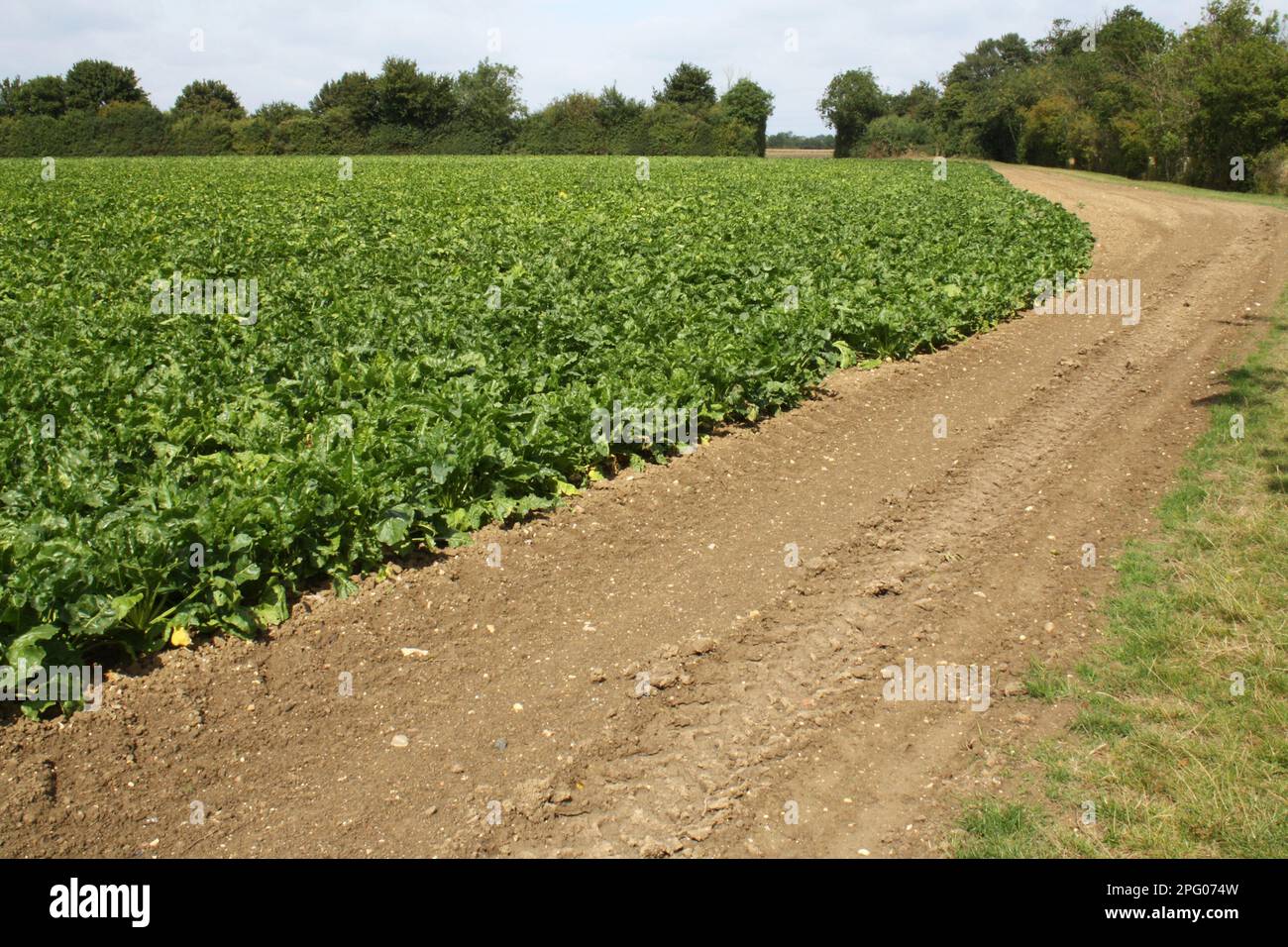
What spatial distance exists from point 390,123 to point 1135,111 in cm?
5319

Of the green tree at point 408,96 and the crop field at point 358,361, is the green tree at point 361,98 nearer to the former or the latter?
the green tree at point 408,96

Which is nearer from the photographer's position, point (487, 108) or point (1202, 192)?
point (1202, 192)

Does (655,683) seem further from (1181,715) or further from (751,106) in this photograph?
(751,106)

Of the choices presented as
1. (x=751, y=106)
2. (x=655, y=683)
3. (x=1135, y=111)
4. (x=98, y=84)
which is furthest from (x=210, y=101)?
(x=655, y=683)

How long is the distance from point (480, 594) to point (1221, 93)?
4363cm

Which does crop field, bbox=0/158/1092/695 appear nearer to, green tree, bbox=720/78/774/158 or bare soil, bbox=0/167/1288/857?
bare soil, bbox=0/167/1288/857

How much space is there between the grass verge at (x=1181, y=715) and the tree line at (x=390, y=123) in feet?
231

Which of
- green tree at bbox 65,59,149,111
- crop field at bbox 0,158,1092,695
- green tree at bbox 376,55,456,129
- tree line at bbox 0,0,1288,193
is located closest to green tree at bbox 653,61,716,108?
tree line at bbox 0,0,1288,193

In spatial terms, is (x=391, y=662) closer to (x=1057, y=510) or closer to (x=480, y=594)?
(x=480, y=594)

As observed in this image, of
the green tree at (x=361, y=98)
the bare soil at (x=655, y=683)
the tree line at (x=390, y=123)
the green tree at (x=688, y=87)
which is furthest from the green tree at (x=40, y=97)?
the bare soil at (x=655, y=683)

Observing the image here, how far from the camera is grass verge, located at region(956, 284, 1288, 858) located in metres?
3.96

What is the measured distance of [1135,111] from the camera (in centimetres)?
4831

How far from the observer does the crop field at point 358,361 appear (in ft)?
17.9
